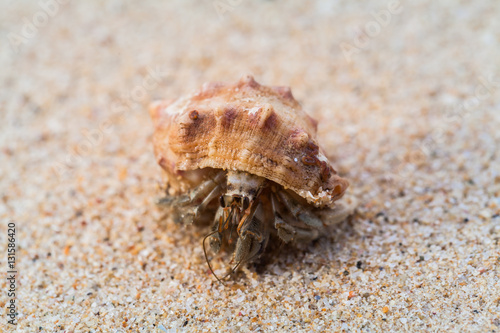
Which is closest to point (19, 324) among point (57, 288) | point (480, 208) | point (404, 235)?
point (57, 288)

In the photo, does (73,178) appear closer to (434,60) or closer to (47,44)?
(47,44)

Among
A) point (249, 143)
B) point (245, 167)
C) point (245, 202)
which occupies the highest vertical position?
point (249, 143)

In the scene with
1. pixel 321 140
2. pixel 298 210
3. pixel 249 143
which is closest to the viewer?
pixel 249 143

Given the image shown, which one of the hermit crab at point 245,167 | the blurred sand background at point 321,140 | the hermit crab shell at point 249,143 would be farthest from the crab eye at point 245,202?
the blurred sand background at point 321,140

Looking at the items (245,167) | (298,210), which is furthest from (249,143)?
(298,210)

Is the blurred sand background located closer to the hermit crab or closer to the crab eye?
the hermit crab

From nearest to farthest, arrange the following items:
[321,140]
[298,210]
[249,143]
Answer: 1. [249,143]
2. [298,210]
3. [321,140]

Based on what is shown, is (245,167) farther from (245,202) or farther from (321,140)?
(321,140)
